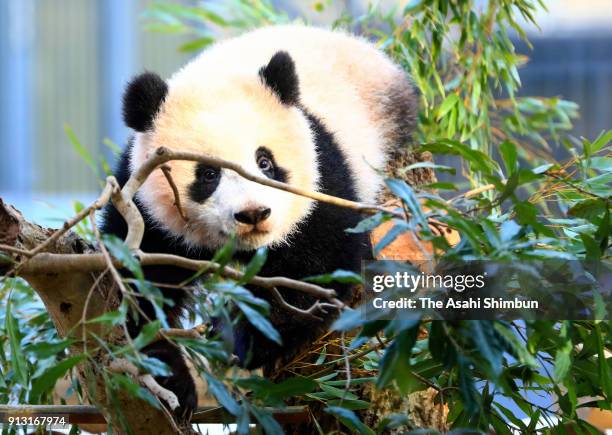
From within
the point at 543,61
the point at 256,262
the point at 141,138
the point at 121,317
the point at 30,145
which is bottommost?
the point at 121,317

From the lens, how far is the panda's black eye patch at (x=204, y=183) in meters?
2.28

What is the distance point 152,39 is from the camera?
301 inches

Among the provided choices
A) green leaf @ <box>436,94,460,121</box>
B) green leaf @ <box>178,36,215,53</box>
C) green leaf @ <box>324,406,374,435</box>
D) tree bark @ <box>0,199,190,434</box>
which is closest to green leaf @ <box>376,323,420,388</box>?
green leaf @ <box>324,406,374,435</box>

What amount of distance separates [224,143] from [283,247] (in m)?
0.39

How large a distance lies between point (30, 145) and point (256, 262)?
22.0 feet

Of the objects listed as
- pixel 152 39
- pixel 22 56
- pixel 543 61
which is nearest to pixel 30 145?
pixel 22 56

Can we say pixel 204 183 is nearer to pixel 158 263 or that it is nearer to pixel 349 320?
pixel 158 263

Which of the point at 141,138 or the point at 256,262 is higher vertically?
the point at 141,138

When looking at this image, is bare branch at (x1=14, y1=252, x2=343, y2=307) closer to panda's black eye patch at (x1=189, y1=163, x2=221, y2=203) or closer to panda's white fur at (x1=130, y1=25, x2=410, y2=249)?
panda's white fur at (x1=130, y1=25, x2=410, y2=249)

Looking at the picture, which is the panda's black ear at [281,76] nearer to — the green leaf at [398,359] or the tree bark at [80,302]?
the tree bark at [80,302]

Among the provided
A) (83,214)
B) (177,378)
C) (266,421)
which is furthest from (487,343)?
(177,378)

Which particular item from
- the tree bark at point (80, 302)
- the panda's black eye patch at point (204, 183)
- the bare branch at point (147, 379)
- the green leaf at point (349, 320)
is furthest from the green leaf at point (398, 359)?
the panda's black eye patch at point (204, 183)

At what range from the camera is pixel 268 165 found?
2.38 m

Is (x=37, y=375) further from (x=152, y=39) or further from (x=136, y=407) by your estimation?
(x=152, y=39)
